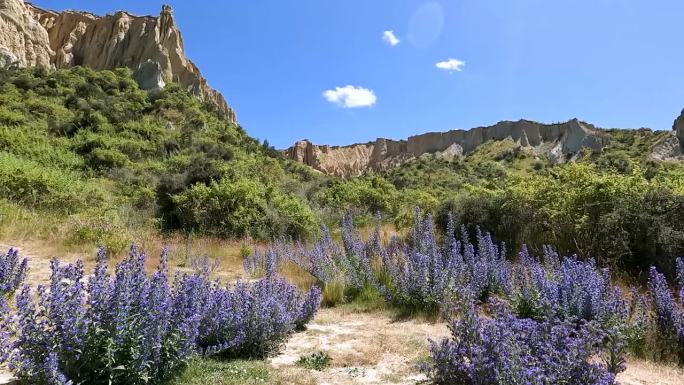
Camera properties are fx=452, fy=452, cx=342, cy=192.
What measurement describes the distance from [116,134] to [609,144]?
199 feet


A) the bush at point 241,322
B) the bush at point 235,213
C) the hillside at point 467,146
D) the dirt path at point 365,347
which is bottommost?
the dirt path at point 365,347

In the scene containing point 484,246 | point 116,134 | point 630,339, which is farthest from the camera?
point 116,134

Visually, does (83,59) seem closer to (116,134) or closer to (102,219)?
(116,134)

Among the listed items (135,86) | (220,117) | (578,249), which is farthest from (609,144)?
(578,249)

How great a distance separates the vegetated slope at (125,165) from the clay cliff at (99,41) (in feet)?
30.5

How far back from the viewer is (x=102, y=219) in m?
11.9

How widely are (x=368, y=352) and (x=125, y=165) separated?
23.8m

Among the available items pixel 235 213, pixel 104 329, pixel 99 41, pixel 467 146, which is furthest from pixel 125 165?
pixel 467 146

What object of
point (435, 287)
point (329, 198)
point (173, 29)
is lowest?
point (435, 287)

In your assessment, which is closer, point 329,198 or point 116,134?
point 329,198

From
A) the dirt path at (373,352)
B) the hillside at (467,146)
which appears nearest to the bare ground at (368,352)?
the dirt path at (373,352)

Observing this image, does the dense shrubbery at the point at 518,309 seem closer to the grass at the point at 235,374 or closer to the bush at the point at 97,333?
the grass at the point at 235,374

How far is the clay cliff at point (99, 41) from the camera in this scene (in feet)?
153

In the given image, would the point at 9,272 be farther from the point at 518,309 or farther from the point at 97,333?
the point at 518,309
